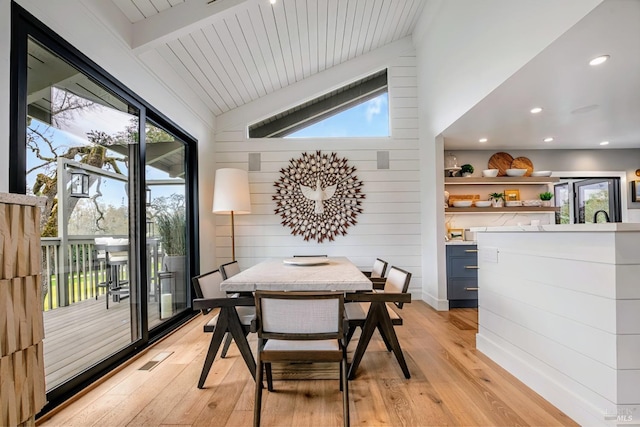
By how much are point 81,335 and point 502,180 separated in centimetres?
498

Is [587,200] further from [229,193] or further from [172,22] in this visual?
[172,22]

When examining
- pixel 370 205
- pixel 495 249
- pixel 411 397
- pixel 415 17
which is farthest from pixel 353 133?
pixel 411 397

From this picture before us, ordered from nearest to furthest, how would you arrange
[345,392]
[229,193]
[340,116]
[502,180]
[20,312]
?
[20,312], [345,392], [229,193], [502,180], [340,116]

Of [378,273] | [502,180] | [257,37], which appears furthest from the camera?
[502,180]

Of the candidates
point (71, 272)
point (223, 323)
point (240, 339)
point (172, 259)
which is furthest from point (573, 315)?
point (172, 259)

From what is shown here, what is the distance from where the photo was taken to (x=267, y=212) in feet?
15.2

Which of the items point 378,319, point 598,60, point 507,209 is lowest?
point 378,319

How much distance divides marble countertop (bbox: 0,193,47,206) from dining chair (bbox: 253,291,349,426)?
107 cm

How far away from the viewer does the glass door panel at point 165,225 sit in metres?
3.08

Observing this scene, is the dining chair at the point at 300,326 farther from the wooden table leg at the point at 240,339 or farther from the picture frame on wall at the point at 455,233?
the picture frame on wall at the point at 455,233

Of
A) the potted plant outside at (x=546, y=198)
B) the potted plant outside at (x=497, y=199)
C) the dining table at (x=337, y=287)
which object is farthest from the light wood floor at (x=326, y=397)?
the potted plant outside at (x=546, y=198)

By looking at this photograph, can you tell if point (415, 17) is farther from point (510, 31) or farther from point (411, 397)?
point (411, 397)

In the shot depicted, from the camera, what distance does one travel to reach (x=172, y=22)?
101 inches

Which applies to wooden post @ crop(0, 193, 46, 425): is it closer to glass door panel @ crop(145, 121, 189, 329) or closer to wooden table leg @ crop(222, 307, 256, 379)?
wooden table leg @ crop(222, 307, 256, 379)
